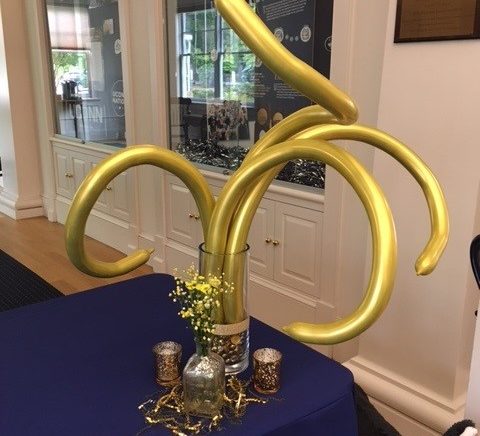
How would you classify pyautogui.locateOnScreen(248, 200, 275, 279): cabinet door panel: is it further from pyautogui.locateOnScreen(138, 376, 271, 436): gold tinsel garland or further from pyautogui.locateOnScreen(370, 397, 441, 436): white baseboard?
pyautogui.locateOnScreen(138, 376, 271, 436): gold tinsel garland

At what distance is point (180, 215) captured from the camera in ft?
11.6

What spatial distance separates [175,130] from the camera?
139 inches

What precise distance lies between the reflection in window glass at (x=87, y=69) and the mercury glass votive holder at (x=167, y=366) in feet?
10.4

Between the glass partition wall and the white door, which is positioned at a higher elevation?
→ the glass partition wall

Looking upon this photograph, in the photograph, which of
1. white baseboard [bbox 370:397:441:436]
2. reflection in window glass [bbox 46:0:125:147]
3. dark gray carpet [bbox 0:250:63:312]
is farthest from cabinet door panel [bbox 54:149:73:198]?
white baseboard [bbox 370:397:441:436]

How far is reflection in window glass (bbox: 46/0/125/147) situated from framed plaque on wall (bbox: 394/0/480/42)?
8.63 ft

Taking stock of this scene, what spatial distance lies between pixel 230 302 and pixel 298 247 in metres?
1.66

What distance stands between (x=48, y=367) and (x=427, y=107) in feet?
4.46

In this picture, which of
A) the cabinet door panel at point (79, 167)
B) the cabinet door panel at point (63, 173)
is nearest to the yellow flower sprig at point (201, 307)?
the cabinet door panel at point (79, 167)

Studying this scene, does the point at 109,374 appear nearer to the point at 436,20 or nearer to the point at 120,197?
the point at 436,20

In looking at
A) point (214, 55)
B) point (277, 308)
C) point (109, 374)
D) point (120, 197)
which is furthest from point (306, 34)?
point (120, 197)

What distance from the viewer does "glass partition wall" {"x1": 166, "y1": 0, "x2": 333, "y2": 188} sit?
2590 millimetres

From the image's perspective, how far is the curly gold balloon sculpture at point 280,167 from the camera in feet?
2.63

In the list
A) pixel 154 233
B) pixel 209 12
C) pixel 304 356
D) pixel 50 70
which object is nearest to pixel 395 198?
pixel 304 356
